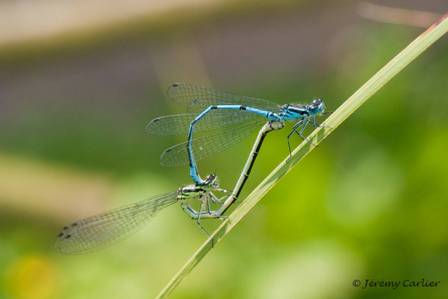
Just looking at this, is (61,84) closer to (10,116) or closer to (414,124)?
(10,116)

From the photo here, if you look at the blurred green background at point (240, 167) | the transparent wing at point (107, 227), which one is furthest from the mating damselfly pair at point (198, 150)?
the blurred green background at point (240, 167)

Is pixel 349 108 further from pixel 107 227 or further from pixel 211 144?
pixel 107 227

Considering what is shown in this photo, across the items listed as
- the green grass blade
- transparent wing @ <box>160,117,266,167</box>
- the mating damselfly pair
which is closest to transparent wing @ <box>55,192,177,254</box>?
the mating damselfly pair

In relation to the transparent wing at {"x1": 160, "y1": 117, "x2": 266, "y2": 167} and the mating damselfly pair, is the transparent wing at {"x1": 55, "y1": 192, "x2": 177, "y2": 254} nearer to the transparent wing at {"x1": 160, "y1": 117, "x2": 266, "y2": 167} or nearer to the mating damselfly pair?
the mating damselfly pair

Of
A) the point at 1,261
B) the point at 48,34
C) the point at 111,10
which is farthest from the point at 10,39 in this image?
the point at 1,261

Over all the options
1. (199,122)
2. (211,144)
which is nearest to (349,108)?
(211,144)

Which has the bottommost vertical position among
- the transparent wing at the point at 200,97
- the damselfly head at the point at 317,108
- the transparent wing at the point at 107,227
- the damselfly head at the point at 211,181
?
the transparent wing at the point at 107,227

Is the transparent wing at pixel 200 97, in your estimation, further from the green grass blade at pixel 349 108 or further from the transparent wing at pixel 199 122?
the green grass blade at pixel 349 108
